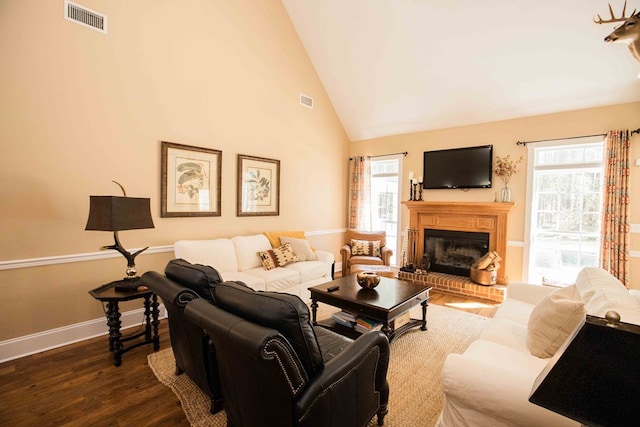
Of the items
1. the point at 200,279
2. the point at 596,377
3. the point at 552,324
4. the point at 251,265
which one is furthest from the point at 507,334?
the point at 251,265

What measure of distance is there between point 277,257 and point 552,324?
3127 mm

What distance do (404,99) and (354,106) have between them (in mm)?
1013

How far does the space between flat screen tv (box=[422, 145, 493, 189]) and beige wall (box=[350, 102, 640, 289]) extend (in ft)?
0.43

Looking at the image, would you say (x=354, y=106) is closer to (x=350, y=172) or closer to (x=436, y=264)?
(x=350, y=172)

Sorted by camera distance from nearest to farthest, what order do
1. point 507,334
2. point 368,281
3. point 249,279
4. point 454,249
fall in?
1. point 507,334
2. point 368,281
3. point 249,279
4. point 454,249

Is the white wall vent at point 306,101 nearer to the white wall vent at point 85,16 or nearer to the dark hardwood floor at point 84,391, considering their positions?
the white wall vent at point 85,16

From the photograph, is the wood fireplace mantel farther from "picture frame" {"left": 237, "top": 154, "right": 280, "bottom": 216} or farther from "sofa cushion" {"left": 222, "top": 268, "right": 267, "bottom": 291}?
"sofa cushion" {"left": 222, "top": 268, "right": 267, "bottom": 291}

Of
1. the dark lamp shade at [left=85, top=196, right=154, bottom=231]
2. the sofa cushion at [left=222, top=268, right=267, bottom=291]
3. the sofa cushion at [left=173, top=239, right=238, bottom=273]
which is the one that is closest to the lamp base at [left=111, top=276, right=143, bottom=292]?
the dark lamp shade at [left=85, top=196, right=154, bottom=231]

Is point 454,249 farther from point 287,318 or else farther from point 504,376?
point 287,318

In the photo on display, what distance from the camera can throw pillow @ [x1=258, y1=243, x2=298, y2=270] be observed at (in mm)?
4055

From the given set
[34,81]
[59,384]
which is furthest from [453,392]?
[34,81]

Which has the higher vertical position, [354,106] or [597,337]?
[354,106]

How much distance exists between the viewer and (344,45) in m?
4.84

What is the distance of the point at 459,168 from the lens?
5.04 meters
